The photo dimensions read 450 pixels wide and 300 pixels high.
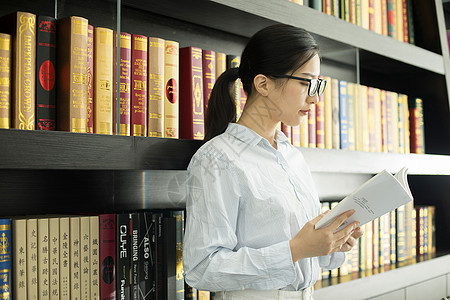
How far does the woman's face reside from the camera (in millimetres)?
1106

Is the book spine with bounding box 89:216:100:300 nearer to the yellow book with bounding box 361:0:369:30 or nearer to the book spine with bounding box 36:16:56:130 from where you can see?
the book spine with bounding box 36:16:56:130

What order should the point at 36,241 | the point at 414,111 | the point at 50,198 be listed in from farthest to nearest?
the point at 414,111
the point at 50,198
the point at 36,241

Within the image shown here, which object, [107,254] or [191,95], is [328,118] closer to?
[191,95]

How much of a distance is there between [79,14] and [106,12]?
0.24 feet

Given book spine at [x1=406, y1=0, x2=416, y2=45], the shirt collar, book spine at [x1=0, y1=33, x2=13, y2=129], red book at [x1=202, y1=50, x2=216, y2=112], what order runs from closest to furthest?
book spine at [x1=0, y1=33, x2=13, y2=129], the shirt collar, red book at [x1=202, y1=50, x2=216, y2=112], book spine at [x1=406, y1=0, x2=416, y2=45]

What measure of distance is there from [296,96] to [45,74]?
54 cm

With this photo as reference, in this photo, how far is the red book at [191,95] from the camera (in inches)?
47.9

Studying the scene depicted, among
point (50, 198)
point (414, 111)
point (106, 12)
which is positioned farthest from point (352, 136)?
point (50, 198)

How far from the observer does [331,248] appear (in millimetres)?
1003

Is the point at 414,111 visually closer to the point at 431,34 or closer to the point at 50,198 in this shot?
the point at 431,34

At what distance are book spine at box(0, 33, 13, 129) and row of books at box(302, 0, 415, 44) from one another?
913mm

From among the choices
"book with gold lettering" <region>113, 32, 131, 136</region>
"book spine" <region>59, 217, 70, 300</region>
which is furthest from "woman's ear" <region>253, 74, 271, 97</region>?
"book spine" <region>59, 217, 70, 300</region>

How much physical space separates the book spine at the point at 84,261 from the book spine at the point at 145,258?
0.12 meters

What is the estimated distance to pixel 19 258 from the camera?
37.5 inches
